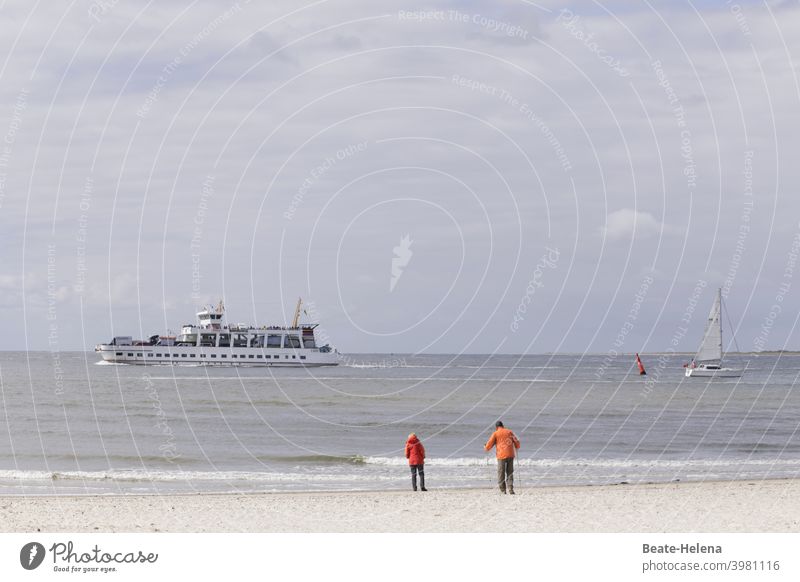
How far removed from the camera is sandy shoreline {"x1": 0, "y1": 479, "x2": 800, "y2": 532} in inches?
599

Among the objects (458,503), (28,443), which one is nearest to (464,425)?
(28,443)

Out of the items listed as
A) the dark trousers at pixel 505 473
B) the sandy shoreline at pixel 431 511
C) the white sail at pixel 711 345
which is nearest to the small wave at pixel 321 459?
the sandy shoreline at pixel 431 511

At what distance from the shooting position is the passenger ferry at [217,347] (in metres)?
118

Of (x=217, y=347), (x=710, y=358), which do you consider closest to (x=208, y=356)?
(x=217, y=347)

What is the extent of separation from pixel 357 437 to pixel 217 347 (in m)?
82.6

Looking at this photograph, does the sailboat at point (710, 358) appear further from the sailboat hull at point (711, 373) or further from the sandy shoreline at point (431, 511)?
the sandy shoreline at point (431, 511)

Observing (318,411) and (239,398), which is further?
(239,398)

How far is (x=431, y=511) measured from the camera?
17234 millimetres

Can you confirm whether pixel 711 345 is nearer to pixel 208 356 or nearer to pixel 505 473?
pixel 208 356

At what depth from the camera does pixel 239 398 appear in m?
62.3
